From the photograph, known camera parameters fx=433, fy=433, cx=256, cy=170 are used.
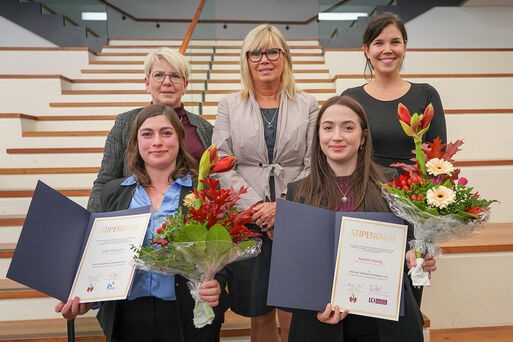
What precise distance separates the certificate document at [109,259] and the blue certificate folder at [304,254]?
0.41 metres

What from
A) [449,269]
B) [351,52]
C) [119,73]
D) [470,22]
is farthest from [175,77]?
[470,22]

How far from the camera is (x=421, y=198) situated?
1085 millimetres

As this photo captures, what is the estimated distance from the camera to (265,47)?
1.72m

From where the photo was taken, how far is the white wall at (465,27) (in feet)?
17.1

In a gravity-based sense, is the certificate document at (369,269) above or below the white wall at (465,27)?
below

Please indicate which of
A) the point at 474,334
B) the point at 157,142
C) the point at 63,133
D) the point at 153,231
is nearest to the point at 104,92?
the point at 63,133

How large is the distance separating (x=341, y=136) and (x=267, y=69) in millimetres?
492

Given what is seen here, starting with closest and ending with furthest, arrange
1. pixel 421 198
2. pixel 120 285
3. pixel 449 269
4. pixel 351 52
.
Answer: pixel 421 198, pixel 120 285, pixel 449 269, pixel 351 52

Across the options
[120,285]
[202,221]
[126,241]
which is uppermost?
[202,221]

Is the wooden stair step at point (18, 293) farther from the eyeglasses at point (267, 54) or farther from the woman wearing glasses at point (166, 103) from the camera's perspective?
the eyeglasses at point (267, 54)

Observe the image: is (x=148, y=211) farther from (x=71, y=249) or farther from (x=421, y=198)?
(x=421, y=198)

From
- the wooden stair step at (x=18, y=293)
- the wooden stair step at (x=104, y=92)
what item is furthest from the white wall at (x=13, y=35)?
the wooden stair step at (x=18, y=293)

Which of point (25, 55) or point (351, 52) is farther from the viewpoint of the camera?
point (25, 55)

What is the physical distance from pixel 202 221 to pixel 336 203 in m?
0.50
